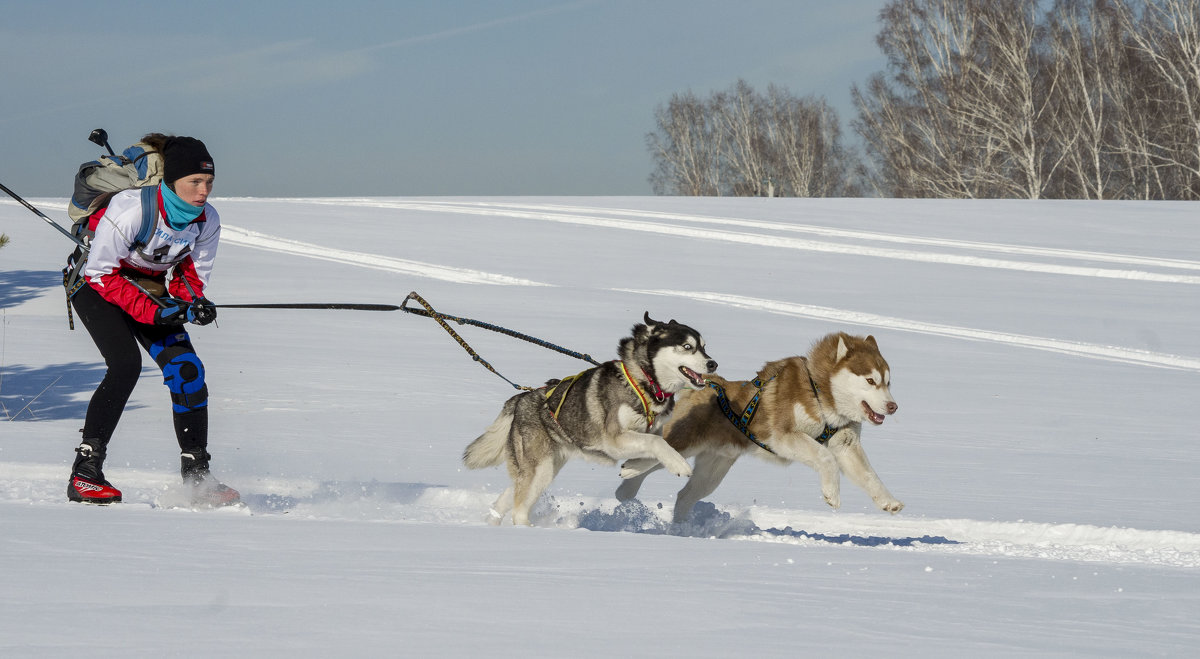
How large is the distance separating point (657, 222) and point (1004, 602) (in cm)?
2031

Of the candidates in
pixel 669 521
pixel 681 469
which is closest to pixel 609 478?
pixel 669 521

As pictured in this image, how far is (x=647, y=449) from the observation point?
455cm

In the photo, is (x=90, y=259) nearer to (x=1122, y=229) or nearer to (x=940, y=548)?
(x=940, y=548)

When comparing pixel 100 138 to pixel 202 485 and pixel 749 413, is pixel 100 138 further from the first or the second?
pixel 749 413

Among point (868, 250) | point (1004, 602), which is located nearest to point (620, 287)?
point (868, 250)

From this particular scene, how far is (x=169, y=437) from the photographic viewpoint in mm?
6840

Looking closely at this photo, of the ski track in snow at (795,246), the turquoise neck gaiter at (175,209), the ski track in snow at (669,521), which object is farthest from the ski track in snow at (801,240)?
the turquoise neck gaiter at (175,209)

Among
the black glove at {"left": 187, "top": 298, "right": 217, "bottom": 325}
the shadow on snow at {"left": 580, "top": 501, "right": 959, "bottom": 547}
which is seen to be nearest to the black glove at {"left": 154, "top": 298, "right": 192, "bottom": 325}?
the black glove at {"left": 187, "top": 298, "right": 217, "bottom": 325}

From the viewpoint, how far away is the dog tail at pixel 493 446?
5074 mm

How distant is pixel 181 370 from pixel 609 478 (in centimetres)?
291

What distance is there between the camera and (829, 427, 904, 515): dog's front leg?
459 cm

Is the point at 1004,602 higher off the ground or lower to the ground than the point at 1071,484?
→ higher

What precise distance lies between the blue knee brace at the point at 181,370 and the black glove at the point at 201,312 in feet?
0.53

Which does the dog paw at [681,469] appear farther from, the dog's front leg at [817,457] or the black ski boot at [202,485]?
the black ski boot at [202,485]
